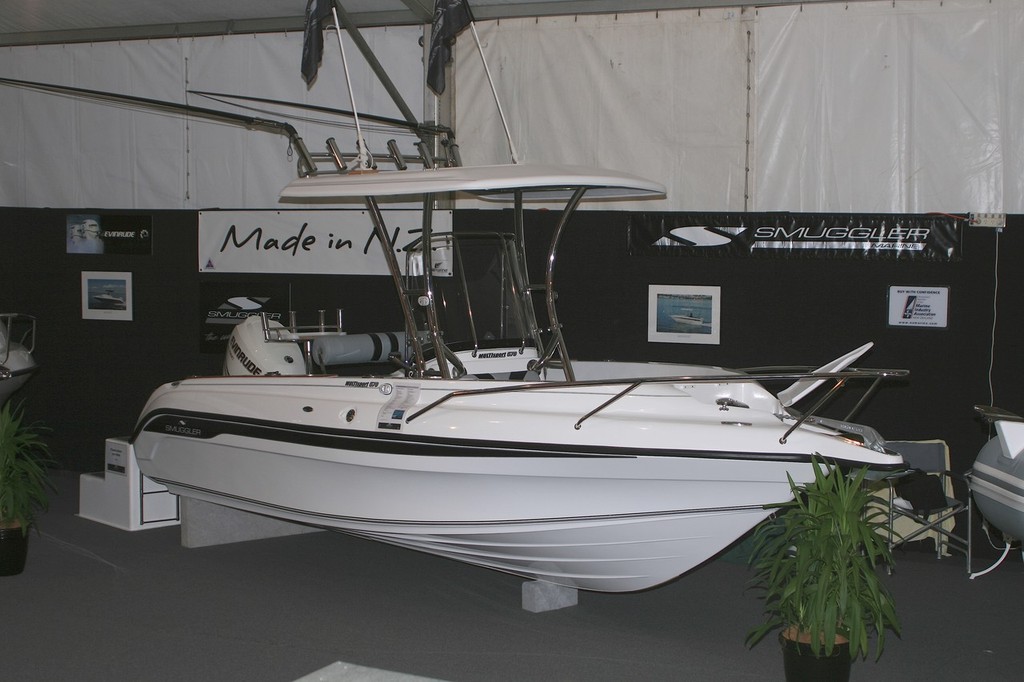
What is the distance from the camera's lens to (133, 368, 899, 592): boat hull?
3340 millimetres

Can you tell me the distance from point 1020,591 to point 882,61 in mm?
2845

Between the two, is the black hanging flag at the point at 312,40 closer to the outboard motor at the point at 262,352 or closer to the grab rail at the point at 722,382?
the outboard motor at the point at 262,352

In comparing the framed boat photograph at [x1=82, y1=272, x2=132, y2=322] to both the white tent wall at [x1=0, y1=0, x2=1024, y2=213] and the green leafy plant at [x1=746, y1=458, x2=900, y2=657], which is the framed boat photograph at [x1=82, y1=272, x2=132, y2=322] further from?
the green leafy plant at [x1=746, y1=458, x2=900, y2=657]

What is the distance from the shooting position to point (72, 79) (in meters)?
6.94

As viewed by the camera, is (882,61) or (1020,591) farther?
(882,61)

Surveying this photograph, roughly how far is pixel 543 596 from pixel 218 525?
77.4 inches

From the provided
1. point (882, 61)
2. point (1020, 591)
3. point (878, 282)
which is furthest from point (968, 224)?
point (1020, 591)

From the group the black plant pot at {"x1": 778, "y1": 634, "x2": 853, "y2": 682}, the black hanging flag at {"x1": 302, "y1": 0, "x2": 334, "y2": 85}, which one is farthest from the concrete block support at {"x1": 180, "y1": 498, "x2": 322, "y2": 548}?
the black plant pot at {"x1": 778, "y1": 634, "x2": 853, "y2": 682}

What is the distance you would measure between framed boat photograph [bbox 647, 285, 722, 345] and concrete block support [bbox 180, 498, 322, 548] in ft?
7.67

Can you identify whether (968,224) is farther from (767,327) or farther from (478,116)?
(478,116)

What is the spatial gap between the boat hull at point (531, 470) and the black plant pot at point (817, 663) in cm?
43

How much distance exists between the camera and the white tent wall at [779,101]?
5.16 m

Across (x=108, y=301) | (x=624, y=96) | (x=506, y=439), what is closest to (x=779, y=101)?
(x=624, y=96)

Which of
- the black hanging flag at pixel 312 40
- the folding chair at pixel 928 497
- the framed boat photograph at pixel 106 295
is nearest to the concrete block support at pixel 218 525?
the black hanging flag at pixel 312 40
